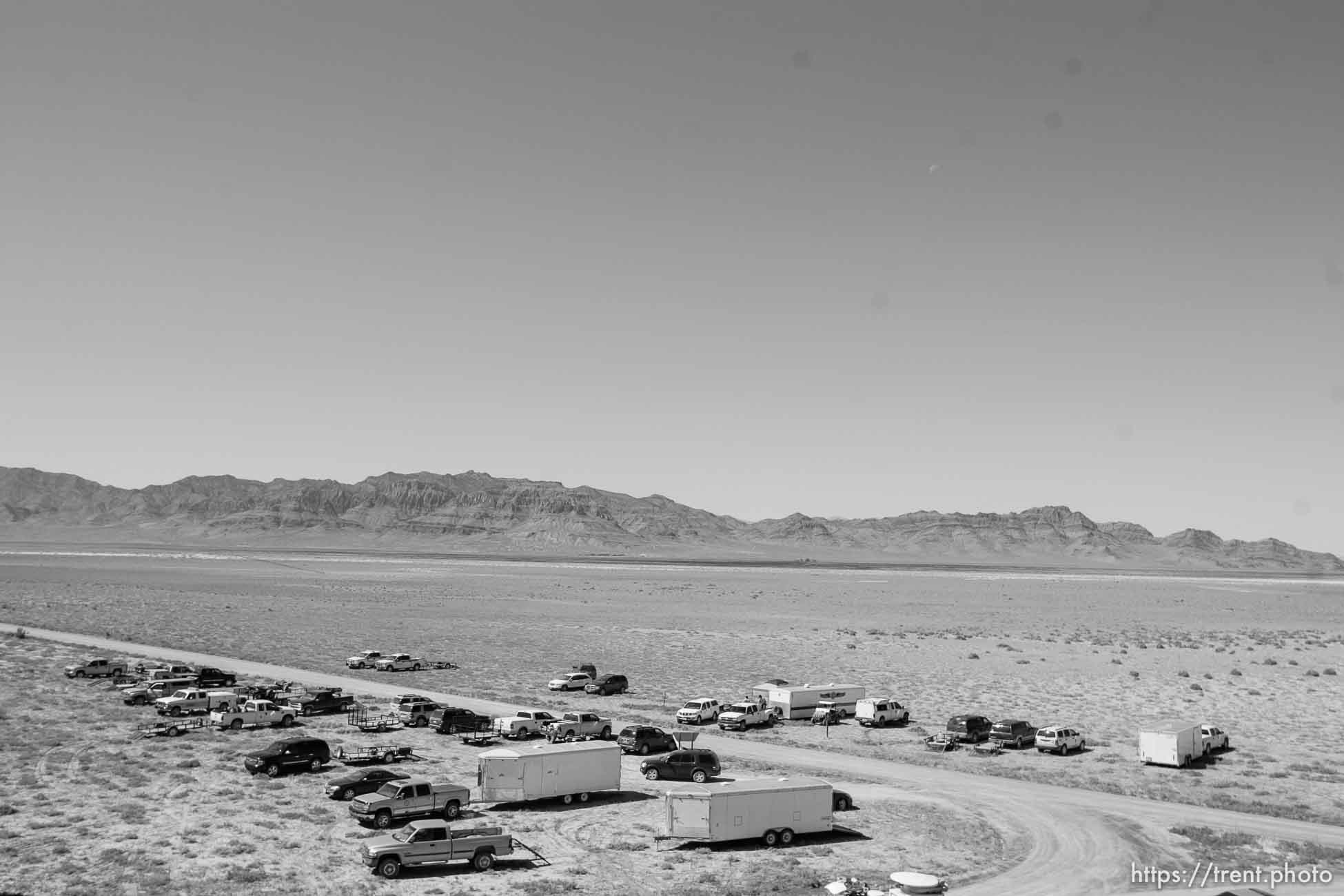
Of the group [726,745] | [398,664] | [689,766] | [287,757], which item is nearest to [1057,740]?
[726,745]

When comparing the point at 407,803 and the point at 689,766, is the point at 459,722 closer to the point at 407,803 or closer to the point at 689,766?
the point at 689,766

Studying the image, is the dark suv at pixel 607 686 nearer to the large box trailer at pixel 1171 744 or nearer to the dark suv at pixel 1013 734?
the dark suv at pixel 1013 734

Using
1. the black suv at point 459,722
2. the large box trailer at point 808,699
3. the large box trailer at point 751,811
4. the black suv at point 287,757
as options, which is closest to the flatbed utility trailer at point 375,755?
the black suv at point 287,757

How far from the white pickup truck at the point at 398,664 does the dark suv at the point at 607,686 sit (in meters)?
13.5

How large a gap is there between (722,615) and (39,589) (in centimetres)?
8470

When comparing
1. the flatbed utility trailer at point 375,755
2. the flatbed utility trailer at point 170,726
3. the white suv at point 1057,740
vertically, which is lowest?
the flatbed utility trailer at point 170,726

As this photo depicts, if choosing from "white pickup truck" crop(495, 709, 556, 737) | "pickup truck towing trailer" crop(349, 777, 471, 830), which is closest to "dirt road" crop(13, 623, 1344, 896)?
"white pickup truck" crop(495, 709, 556, 737)

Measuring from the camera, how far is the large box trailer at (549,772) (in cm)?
3139

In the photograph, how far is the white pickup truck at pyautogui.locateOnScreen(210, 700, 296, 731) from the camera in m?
43.0

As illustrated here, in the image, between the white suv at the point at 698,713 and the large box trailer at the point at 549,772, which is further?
the white suv at the point at 698,713

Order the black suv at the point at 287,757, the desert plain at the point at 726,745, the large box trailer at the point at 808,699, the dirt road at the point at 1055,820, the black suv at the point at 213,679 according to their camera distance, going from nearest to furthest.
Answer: the dirt road at the point at 1055,820
the desert plain at the point at 726,745
the black suv at the point at 287,757
the large box trailer at the point at 808,699
the black suv at the point at 213,679

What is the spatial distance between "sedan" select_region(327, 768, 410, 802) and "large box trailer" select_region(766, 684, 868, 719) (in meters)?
21.5

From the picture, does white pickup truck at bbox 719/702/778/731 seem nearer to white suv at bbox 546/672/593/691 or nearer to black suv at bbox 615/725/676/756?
black suv at bbox 615/725/676/756

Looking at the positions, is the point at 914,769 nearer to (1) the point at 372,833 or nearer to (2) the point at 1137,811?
(2) the point at 1137,811
